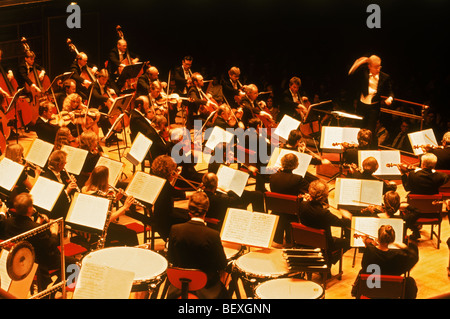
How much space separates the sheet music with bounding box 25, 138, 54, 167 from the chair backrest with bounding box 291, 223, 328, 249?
2999 mm

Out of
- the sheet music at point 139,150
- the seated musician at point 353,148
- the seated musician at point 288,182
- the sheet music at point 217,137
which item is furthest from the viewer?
the sheet music at point 217,137

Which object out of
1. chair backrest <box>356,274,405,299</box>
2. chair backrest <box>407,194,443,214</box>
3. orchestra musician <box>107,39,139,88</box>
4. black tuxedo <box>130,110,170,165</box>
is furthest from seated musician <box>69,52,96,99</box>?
chair backrest <box>356,274,405,299</box>

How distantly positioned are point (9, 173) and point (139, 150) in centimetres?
155

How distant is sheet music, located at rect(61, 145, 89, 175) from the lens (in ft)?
20.1

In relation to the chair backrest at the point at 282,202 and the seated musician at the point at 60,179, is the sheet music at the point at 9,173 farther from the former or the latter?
the chair backrest at the point at 282,202

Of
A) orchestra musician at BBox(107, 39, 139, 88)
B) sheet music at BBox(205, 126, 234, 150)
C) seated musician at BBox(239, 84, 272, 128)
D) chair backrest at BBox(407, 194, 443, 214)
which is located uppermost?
orchestra musician at BBox(107, 39, 139, 88)

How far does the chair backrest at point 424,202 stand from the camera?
591 centimetres

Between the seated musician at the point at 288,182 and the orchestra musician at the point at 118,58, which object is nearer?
the seated musician at the point at 288,182

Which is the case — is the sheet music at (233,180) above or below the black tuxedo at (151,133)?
below

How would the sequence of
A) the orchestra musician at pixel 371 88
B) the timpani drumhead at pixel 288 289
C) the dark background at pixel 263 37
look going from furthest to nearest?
the dark background at pixel 263 37
the orchestra musician at pixel 371 88
the timpani drumhead at pixel 288 289

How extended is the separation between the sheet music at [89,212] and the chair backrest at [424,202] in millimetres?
3304

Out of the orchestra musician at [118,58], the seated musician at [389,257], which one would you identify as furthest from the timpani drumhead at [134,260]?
the orchestra musician at [118,58]

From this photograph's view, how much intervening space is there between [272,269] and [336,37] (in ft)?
29.4

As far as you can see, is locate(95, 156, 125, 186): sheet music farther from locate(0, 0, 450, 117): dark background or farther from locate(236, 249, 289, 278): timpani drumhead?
locate(0, 0, 450, 117): dark background
